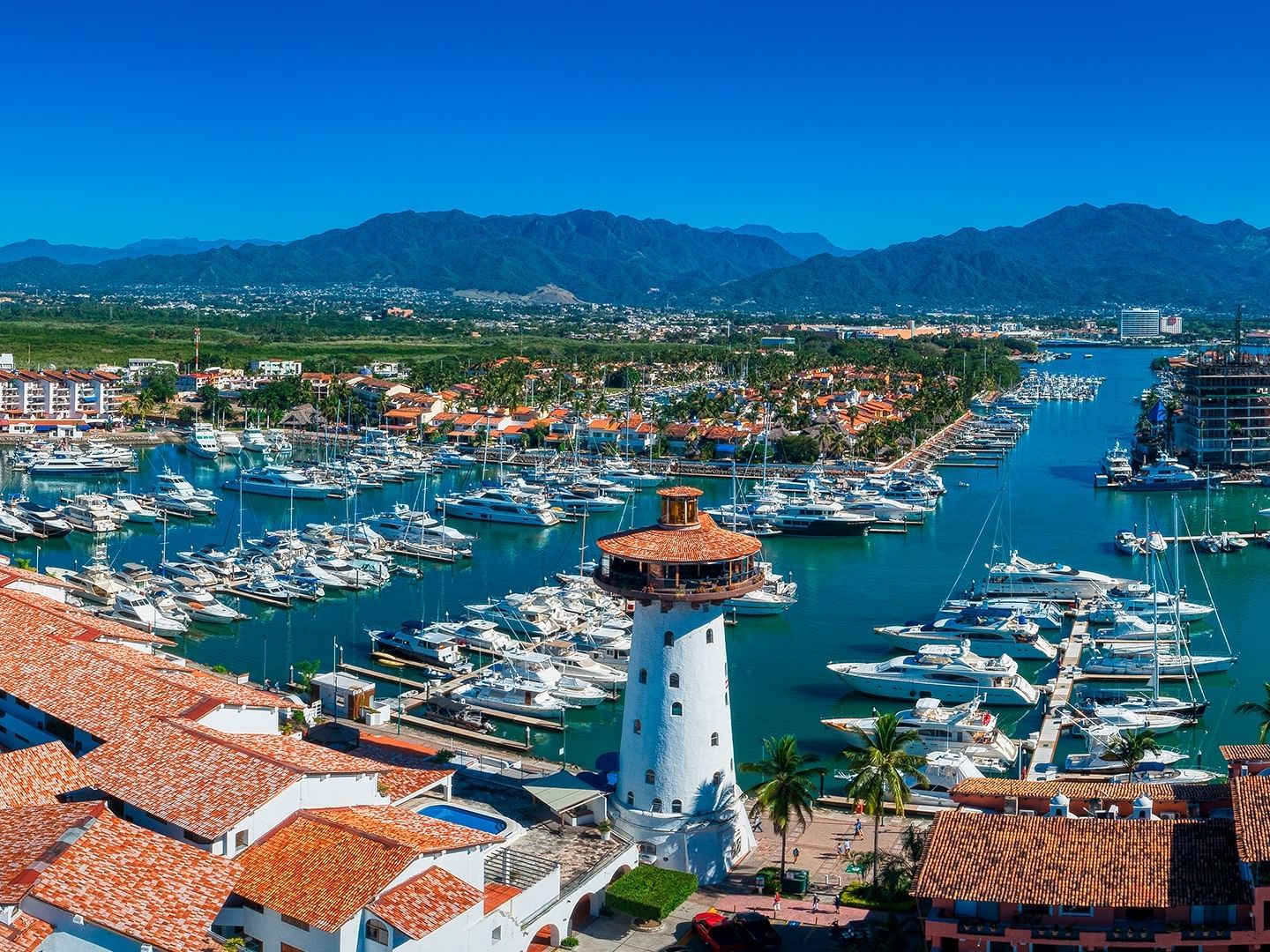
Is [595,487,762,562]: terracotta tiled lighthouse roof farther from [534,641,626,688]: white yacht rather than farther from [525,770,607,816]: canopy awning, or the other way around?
[534,641,626,688]: white yacht

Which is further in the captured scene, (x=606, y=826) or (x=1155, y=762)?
(x=1155, y=762)

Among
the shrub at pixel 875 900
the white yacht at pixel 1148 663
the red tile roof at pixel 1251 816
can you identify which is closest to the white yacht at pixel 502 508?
the white yacht at pixel 1148 663

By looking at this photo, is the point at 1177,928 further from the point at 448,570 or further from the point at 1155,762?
the point at 448,570

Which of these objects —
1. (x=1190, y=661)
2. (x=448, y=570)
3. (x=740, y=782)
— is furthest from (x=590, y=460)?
(x=740, y=782)

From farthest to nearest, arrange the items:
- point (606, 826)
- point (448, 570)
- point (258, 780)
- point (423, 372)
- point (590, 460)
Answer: point (423, 372) → point (590, 460) → point (448, 570) → point (606, 826) → point (258, 780)

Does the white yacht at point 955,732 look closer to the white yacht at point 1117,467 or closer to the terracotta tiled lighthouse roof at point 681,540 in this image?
the terracotta tiled lighthouse roof at point 681,540

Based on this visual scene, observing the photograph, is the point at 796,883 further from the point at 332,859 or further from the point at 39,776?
the point at 39,776

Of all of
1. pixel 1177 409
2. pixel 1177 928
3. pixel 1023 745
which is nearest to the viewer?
pixel 1177 928

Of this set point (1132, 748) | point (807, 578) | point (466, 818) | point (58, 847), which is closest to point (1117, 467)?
point (807, 578)
